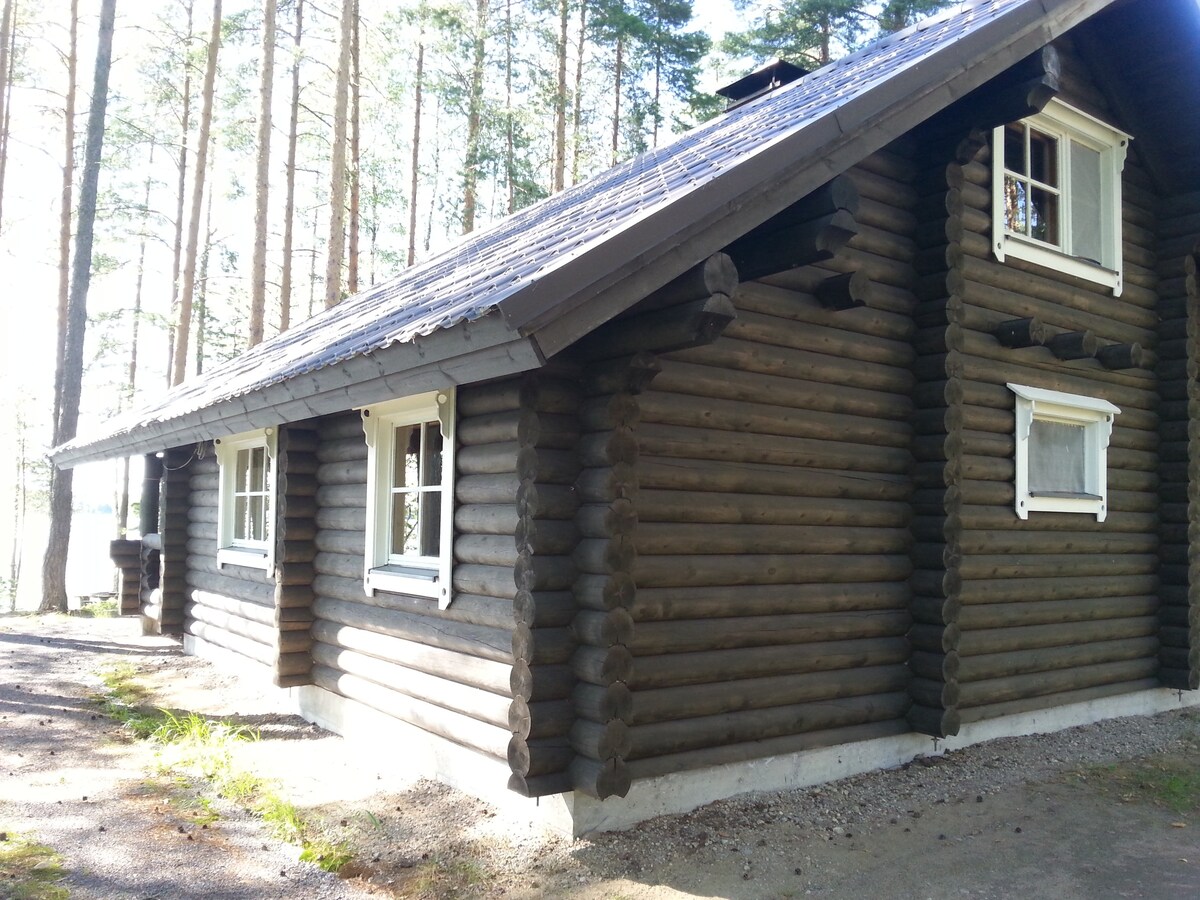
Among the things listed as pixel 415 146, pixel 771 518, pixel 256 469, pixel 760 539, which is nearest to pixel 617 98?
pixel 415 146

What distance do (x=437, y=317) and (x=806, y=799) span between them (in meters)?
3.51

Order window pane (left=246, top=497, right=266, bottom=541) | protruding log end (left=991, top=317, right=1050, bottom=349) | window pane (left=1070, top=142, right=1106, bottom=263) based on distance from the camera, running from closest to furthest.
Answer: protruding log end (left=991, top=317, right=1050, bottom=349)
window pane (left=1070, top=142, right=1106, bottom=263)
window pane (left=246, top=497, right=266, bottom=541)

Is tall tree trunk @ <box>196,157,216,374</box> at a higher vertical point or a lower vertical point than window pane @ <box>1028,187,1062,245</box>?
higher

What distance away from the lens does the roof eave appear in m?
3.90

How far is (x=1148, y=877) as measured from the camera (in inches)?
183

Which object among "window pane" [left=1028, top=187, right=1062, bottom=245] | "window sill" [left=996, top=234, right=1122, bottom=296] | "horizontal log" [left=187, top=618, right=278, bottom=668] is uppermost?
"window pane" [left=1028, top=187, right=1062, bottom=245]

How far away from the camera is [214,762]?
6344mm

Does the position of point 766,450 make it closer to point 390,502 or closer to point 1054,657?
point 390,502

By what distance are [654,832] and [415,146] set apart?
20.0 meters

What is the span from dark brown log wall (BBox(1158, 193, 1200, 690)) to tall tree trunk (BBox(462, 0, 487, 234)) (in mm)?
14377

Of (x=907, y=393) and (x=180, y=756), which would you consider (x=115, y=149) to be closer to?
(x=180, y=756)

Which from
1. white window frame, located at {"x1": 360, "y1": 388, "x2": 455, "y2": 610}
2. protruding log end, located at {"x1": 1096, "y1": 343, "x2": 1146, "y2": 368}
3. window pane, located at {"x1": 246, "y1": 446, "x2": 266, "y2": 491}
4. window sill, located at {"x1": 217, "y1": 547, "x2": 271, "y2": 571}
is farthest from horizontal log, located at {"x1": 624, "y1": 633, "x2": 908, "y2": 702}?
window pane, located at {"x1": 246, "y1": 446, "x2": 266, "y2": 491}

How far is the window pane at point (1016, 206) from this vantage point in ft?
24.9

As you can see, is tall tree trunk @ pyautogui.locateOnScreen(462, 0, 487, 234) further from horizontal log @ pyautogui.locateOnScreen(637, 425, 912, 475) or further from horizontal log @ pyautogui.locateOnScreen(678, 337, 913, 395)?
horizontal log @ pyautogui.locateOnScreen(637, 425, 912, 475)
